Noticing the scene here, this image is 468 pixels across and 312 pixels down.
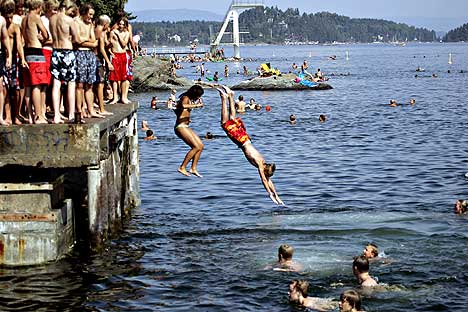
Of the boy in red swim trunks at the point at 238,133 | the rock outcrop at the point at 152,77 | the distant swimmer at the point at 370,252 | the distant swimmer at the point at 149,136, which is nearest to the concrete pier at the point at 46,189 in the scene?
the boy in red swim trunks at the point at 238,133

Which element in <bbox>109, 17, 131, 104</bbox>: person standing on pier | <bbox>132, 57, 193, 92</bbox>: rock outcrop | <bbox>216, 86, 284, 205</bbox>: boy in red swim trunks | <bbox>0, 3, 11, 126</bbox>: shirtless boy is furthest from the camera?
<bbox>132, 57, 193, 92</bbox>: rock outcrop

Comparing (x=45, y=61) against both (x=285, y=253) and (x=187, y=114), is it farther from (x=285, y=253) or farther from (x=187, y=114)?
(x=285, y=253)

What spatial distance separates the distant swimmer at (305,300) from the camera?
47.8 feet

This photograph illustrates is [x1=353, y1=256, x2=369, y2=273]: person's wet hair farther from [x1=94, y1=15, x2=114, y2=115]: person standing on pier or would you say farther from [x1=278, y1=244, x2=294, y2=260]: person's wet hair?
[x1=94, y1=15, x2=114, y2=115]: person standing on pier

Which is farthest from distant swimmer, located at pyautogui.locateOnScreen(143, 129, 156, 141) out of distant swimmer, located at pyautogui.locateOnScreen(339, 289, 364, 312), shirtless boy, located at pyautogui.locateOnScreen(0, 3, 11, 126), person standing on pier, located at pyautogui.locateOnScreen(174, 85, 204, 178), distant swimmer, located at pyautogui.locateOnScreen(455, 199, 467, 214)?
distant swimmer, located at pyautogui.locateOnScreen(339, 289, 364, 312)

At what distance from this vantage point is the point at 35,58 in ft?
50.6

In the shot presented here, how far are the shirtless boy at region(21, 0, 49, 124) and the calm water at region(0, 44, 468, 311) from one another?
2.84 metres

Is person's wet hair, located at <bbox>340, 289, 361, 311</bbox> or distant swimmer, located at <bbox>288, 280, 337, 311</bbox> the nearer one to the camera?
person's wet hair, located at <bbox>340, 289, 361, 311</bbox>

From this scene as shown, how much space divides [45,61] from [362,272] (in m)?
6.62

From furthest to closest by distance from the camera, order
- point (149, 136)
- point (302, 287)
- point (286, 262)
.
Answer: point (149, 136) < point (286, 262) < point (302, 287)

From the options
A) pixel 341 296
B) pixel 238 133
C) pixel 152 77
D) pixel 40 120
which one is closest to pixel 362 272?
pixel 341 296

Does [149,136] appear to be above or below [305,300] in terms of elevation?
above

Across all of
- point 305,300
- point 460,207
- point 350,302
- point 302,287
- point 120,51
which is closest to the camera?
point 350,302

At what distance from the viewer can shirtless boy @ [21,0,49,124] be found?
49.9 ft
